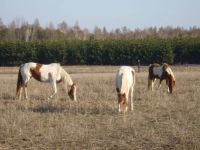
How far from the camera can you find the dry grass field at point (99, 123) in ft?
34.7

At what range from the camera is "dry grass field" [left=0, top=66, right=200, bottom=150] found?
10.6 metres

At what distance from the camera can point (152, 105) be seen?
16.9 metres

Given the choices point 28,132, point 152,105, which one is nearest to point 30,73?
point 152,105

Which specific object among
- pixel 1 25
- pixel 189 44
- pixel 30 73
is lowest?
pixel 30 73

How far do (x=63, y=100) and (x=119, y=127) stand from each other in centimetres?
707

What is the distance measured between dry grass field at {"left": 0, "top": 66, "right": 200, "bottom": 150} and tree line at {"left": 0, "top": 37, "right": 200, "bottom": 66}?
3896cm

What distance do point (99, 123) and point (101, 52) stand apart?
46691 millimetres

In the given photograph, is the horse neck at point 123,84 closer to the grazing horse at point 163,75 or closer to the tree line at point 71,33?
the grazing horse at point 163,75

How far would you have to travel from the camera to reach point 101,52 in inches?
2356

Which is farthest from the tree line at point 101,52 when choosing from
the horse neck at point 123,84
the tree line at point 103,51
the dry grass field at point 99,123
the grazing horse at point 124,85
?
the horse neck at point 123,84

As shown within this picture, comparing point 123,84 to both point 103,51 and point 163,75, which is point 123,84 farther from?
point 103,51

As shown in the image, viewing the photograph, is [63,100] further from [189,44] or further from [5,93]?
[189,44]

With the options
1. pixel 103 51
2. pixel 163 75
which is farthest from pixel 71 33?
pixel 163 75

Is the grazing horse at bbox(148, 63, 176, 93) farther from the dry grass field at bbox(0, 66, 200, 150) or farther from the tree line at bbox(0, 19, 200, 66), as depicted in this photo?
the tree line at bbox(0, 19, 200, 66)
